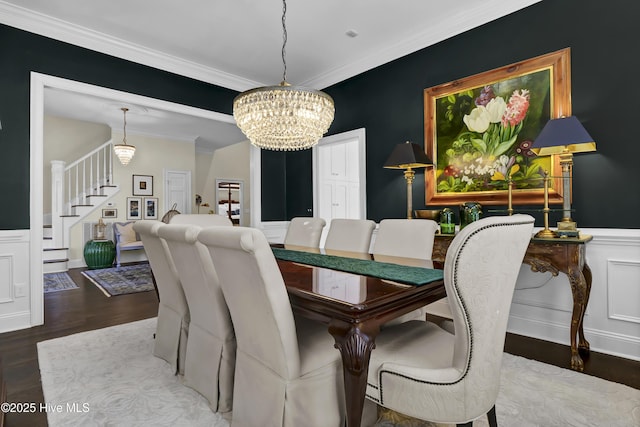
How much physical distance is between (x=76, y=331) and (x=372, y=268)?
9.42 ft

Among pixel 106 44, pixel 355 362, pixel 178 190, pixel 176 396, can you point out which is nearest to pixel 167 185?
pixel 178 190

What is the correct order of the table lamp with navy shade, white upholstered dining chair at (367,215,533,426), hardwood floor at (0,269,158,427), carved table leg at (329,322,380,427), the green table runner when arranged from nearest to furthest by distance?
white upholstered dining chair at (367,215,533,426) → carved table leg at (329,322,380,427) → the green table runner → hardwood floor at (0,269,158,427) → the table lamp with navy shade

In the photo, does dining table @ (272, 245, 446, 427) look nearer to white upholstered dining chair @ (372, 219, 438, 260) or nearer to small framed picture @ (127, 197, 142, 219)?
white upholstered dining chair @ (372, 219, 438, 260)

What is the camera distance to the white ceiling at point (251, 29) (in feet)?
10.2

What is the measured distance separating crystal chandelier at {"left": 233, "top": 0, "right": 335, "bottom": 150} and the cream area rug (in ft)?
6.00

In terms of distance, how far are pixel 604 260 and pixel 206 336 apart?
9.39ft

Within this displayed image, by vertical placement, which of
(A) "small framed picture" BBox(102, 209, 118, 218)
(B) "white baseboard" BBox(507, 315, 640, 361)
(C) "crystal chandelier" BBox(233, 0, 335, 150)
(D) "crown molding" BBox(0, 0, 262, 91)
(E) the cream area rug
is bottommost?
(E) the cream area rug

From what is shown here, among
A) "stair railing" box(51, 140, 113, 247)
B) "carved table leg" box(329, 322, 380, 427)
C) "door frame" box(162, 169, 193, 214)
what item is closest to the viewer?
"carved table leg" box(329, 322, 380, 427)

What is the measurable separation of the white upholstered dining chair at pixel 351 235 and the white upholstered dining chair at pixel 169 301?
4.35 ft

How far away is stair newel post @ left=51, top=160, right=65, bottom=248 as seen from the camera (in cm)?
644

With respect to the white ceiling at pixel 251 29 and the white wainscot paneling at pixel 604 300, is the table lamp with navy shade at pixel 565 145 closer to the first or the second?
the white wainscot paneling at pixel 604 300

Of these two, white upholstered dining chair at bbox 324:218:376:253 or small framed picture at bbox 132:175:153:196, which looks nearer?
white upholstered dining chair at bbox 324:218:376:253

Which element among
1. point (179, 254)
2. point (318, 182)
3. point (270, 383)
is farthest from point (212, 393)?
point (318, 182)

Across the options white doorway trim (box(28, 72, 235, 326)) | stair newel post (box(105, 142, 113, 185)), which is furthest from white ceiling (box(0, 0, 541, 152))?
stair newel post (box(105, 142, 113, 185))
